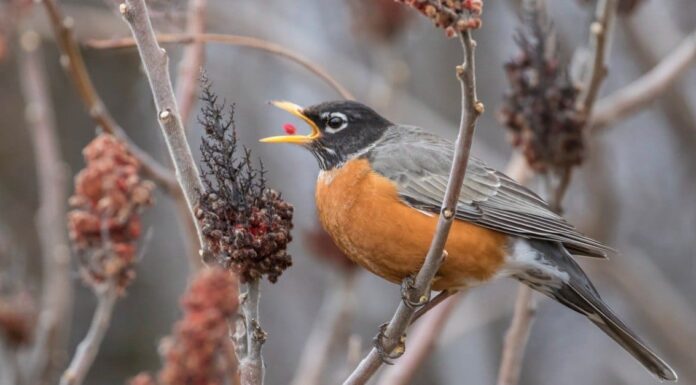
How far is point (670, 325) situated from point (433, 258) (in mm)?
3479

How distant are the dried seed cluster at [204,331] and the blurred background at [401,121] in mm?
3190

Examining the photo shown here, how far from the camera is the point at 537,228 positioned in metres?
3.72

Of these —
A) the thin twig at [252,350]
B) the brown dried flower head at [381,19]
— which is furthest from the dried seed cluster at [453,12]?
the brown dried flower head at [381,19]

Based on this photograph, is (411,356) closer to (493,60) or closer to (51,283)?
(51,283)

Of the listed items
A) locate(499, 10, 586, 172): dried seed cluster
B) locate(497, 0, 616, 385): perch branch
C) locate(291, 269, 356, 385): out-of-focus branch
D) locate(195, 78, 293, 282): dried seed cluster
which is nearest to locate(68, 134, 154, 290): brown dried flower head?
locate(195, 78, 293, 282): dried seed cluster

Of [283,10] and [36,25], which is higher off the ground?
[283,10]

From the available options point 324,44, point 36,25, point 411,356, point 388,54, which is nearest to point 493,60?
point 324,44

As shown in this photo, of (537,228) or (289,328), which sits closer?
(537,228)

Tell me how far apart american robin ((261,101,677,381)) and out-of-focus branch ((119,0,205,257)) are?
84 cm

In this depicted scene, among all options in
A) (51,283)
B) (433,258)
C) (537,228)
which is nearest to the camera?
(433,258)

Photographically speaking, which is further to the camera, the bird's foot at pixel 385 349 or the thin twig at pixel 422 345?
the thin twig at pixel 422 345

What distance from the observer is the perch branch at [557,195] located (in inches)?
150

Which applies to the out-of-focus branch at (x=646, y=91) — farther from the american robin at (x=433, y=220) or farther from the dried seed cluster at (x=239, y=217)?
the dried seed cluster at (x=239, y=217)

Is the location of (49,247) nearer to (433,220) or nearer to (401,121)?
(433,220)
